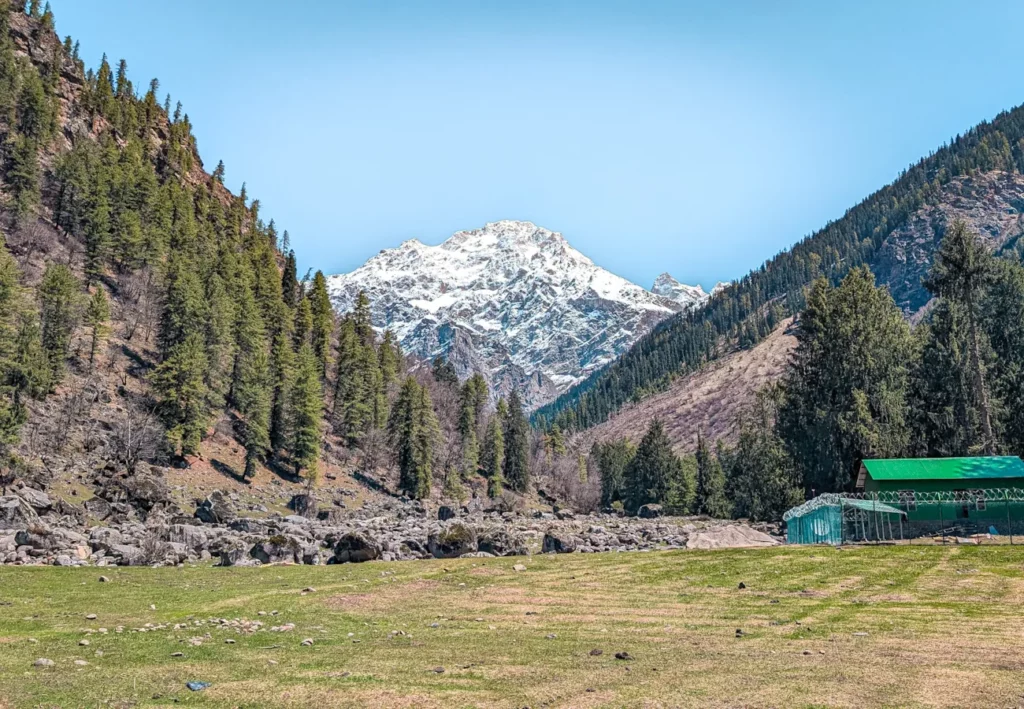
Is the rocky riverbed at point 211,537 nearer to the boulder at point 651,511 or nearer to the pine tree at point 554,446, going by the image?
the boulder at point 651,511

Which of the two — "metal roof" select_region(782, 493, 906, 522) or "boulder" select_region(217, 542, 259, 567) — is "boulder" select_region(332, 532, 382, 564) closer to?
"boulder" select_region(217, 542, 259, 567)

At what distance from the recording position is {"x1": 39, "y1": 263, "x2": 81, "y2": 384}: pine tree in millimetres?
67938

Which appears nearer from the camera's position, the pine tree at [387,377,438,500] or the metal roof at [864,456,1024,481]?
the metal roof at [864,456,1024,481]

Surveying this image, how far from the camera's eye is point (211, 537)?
1639 inches

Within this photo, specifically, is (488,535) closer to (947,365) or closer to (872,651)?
(872,651)

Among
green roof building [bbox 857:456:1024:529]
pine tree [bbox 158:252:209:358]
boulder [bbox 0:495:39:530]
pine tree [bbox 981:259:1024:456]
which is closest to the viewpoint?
boulder [bbox 0:495:39:530]

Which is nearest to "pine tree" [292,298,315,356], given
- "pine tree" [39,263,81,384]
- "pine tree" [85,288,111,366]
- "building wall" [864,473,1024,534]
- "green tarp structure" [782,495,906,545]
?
"pine tree" [85,288,111,366]

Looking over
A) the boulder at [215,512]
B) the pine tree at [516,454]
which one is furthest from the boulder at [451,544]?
the pine tree at [516,454]

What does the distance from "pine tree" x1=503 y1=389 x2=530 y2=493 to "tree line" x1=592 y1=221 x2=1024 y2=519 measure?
2665 inches

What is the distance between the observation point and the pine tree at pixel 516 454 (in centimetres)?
13684

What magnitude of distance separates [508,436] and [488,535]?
9966 centimetres

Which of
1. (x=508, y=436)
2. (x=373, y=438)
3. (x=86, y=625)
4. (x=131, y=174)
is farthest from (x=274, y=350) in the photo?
(x=86, y=625)

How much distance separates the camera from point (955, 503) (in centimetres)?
4281

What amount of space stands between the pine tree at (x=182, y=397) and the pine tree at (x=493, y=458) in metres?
59.9
